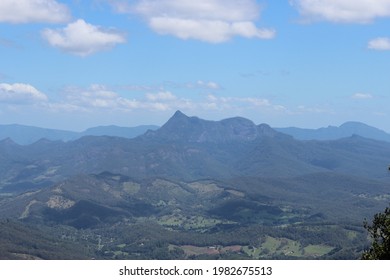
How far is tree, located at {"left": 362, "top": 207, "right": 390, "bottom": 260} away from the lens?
123 ft

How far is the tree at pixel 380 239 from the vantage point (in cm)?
3753

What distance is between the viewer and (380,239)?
4444 cm
